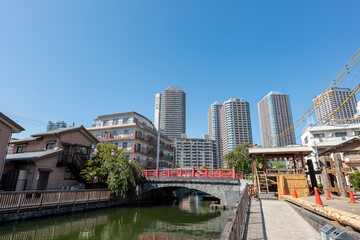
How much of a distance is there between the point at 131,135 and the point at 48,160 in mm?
16135

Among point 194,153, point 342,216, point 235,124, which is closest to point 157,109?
point 342,216

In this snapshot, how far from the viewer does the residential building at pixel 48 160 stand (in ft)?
64.7

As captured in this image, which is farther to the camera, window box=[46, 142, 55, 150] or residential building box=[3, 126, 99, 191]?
window box=[46, 142, 55, 150]

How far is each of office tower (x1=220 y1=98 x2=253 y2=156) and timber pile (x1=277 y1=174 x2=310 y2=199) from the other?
11271 cm

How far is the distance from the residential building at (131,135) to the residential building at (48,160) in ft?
27.6

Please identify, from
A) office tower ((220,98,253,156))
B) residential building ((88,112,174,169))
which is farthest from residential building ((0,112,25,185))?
office tower ((220,98,253,156))

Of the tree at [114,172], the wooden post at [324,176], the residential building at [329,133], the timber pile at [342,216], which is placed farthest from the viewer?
the residential building at [329,133]

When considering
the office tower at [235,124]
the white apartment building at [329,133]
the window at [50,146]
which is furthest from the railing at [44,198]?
the office tower at [235,124]

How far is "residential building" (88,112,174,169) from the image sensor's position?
3612 cm

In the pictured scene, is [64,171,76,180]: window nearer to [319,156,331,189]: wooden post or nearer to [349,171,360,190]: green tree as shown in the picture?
[319,156,331,189]: wooden post

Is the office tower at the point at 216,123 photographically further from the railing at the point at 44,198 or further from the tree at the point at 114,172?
the railing at the point at 44,198

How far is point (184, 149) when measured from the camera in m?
116

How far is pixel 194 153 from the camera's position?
383 feet

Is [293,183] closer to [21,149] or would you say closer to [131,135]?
[131,135]
